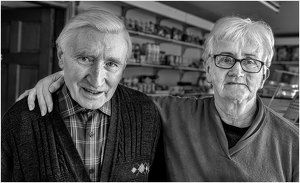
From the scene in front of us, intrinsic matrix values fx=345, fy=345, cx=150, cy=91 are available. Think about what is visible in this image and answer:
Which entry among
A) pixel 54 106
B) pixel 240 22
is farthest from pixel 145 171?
pixel 240 22

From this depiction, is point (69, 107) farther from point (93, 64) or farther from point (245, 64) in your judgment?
point (245, 64)

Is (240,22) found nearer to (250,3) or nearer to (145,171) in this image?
(145,171)

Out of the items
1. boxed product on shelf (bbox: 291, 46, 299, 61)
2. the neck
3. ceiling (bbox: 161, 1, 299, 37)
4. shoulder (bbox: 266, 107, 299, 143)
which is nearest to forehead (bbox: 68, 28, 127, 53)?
the neck

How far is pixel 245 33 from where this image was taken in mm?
1336

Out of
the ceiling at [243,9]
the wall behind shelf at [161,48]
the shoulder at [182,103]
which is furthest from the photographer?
the ceiling at [243,9]

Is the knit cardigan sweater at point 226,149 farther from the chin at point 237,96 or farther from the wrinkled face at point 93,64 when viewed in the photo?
the wrinkled face at point 93,64

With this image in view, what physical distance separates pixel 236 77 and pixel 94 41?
555 mm

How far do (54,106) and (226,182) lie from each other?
28.5 inches

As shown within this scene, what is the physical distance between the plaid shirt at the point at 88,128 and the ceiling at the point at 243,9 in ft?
13.5

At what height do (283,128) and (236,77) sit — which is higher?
(236,77)

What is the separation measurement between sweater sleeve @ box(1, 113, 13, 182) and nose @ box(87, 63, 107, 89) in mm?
342

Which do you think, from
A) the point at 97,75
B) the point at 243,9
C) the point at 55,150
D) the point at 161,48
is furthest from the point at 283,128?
the point at 243,9

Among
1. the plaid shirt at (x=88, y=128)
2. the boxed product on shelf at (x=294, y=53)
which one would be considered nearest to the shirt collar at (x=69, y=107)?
the plaid shirt at (x=88, y=128)

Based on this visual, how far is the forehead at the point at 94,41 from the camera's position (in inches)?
48.0
